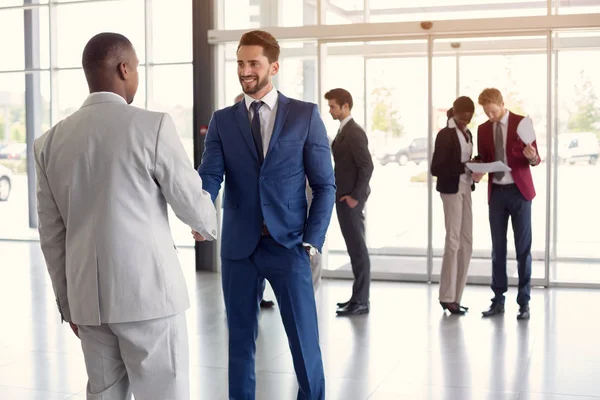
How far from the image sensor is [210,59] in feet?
31.7

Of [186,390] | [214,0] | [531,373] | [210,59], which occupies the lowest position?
[531,373]

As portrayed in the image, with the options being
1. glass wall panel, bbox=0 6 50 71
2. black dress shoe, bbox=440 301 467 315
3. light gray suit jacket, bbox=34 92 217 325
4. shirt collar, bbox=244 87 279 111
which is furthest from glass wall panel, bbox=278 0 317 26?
light gray suit jacket, bbox=34 92 217 325

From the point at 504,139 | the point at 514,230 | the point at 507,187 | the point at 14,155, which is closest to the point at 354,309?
the point at 514,230

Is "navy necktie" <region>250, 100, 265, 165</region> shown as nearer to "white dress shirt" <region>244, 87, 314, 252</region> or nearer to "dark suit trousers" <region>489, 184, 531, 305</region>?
"white dress shirt" <region>244, 87, 314, 252</region>

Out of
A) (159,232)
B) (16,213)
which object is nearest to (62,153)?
(159,232)

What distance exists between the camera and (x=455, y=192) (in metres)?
6.96

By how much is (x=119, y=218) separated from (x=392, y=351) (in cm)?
352

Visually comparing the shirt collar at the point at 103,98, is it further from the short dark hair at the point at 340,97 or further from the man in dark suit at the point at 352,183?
the short dark hair at the point at 340,97

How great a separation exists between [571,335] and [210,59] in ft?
17.3

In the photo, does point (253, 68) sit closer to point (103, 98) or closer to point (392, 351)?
point (103, 98)

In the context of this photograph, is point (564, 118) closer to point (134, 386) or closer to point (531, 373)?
Result: point (531, 373)

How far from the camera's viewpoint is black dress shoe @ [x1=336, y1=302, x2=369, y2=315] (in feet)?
23.2

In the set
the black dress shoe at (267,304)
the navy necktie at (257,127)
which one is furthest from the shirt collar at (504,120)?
the navy necktie at (257,127)

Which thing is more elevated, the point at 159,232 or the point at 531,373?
the point at 159,232
